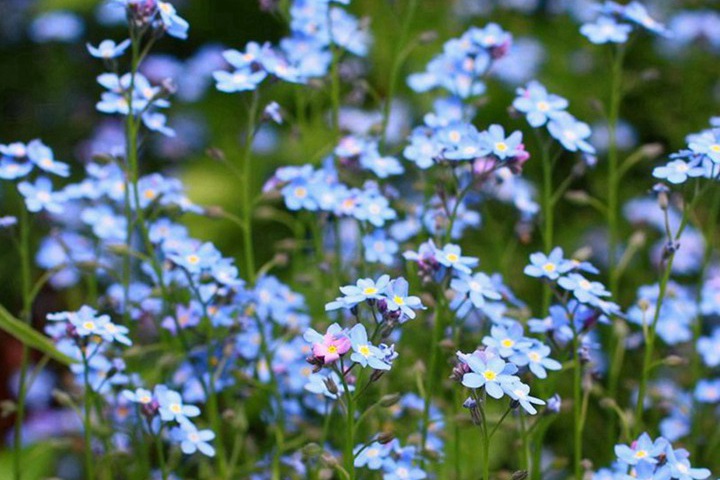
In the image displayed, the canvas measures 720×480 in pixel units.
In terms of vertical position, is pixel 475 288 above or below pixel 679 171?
below

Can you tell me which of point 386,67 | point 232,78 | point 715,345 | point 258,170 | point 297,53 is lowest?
point 715,345

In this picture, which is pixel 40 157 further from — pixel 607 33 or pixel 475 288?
pixel 607 33

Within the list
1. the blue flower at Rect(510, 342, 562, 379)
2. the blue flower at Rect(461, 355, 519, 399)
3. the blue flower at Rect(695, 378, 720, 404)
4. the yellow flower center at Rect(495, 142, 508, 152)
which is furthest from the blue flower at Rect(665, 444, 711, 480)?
the blue flower at Rect(695, 378, 720, 404)

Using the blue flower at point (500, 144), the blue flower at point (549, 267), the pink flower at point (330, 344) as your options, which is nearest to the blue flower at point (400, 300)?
the pink flower at point (330, 344)

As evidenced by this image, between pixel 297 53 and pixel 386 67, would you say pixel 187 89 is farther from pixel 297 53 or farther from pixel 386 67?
pixel 297 53

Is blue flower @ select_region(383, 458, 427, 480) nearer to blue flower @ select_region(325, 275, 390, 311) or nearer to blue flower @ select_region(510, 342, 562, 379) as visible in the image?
blue flower @ select_region(510, 342, 562, 379)

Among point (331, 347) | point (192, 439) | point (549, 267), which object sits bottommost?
point (192, 439)

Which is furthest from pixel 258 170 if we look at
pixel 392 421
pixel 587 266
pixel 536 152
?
pixel 587 266

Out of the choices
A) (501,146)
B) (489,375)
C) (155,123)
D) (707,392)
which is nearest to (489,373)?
(489,375)
